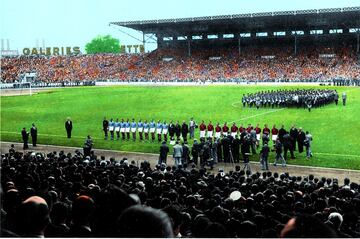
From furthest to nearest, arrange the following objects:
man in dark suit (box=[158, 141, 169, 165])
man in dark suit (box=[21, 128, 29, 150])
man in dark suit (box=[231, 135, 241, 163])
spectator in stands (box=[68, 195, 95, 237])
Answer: man in dark suit (box=[21, 128, 29, 150]), man in dark suit (box=[231, 135, 241, 163]), man in dark suit (box=[158, 141, 169, 165]), spectator in stands (box=[68, 195, 95, 237])

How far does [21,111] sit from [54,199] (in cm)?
3627

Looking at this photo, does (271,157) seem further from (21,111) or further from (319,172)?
(21,111)

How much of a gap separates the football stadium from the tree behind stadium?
92.4 feet

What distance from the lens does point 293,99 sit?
36.0 metres

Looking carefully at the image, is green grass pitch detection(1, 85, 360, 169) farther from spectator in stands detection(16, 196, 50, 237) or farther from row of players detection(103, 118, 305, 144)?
spectator in stands detection(16, 196, 50, 237)

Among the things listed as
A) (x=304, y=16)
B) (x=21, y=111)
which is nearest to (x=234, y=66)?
(x=304, y=16)

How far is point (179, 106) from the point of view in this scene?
135 feet

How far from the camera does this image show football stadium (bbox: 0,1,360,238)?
232 inches

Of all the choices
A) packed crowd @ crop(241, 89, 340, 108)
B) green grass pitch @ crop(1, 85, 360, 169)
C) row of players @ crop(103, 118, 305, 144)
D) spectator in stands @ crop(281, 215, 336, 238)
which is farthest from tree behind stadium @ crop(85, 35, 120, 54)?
spectator in stands @ crop(281, 215, 336, 238)

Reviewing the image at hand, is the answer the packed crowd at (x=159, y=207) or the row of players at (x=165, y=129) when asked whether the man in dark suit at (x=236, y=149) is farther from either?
the packed crowd at (x=159, y=207)

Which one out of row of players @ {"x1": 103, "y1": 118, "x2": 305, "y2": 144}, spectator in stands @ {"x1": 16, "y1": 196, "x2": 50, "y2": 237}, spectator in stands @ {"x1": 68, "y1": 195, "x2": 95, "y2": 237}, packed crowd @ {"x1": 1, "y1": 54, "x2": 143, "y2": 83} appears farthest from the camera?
packed crowd @ {"x1": 1, "y1": 54, "x2": 143, "y2": 83}

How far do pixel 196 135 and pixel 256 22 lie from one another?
44814mm

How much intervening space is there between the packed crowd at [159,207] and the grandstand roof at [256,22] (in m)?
52.3

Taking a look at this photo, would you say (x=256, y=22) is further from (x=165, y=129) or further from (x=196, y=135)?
(x=165, y=129)
